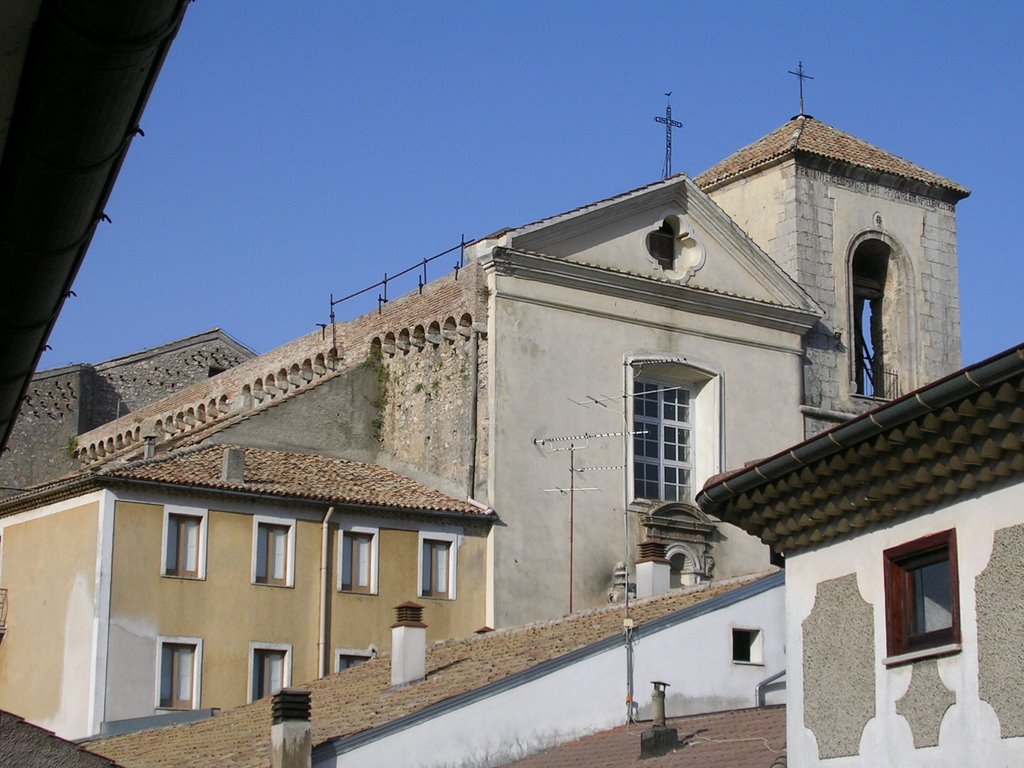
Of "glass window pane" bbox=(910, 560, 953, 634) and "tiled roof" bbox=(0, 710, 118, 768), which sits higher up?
"glass window pane" bbox=(910, 560, 953, 634)

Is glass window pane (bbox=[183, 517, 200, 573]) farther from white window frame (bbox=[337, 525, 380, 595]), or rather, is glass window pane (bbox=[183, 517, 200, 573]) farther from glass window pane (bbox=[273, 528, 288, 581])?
white window frame (bbox=[337, 525, 380, 595])

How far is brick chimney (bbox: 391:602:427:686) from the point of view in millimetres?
23766

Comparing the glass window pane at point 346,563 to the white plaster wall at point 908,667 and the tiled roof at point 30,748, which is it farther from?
the white plaster wall at point 908,667

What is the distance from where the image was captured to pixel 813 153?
120 ft

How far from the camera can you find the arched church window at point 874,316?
37.4 m

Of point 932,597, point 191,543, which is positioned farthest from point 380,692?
point 932,597

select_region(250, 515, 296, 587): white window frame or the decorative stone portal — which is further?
the decorative stone portal

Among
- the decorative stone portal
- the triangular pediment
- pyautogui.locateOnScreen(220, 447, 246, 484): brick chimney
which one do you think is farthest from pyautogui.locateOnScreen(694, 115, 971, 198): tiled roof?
pyautogui.locateOnScreen(220, 447, 246, 484): brick chimney

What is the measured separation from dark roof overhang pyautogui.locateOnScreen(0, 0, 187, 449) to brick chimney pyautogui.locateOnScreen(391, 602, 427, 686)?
699 inches

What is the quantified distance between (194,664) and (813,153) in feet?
54.0

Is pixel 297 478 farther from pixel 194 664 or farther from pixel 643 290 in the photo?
pixel 643 290

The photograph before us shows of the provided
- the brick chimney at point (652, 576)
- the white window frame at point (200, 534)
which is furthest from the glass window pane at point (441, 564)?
the brick chimney at point (652, 576)

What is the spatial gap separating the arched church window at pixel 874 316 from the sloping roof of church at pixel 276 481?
10503mm

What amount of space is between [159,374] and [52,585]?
2050cm
